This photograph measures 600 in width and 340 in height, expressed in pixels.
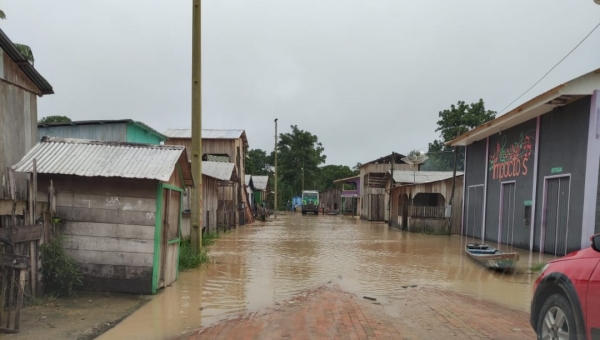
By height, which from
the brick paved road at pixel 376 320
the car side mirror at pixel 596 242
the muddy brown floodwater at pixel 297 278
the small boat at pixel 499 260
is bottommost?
the muddy brown floodwater at pixel 297 278

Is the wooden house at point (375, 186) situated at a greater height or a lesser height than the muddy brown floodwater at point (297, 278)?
greater

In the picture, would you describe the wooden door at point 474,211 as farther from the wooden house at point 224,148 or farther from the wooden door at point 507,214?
the wooden house at point 224,148

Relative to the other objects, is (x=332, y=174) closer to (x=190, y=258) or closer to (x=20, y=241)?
(x=190, y=258)

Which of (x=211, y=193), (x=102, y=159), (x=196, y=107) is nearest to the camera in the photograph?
(x=102, y=159)

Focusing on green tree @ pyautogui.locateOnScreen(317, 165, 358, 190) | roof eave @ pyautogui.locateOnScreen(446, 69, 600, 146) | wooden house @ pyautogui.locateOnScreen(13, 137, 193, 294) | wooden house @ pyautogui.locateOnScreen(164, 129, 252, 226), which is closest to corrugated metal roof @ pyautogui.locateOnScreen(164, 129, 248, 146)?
wooden house @ pyautogui.locateOnScreen(164, 129, 252, 226)

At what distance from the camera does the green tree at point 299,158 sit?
60188 millimetres

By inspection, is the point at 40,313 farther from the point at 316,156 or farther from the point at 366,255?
the point at 316,156

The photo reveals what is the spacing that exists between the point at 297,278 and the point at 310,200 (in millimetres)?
39754

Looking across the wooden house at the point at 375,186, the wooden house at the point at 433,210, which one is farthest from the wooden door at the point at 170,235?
the wooden house at the point at 375,186

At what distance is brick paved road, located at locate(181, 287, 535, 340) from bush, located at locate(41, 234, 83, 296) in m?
2.72

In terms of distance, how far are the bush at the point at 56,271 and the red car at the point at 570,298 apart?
262 inches

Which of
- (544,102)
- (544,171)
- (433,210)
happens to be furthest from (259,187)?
(544,102)

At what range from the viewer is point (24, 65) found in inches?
285

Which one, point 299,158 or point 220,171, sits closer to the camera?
point 220,171
